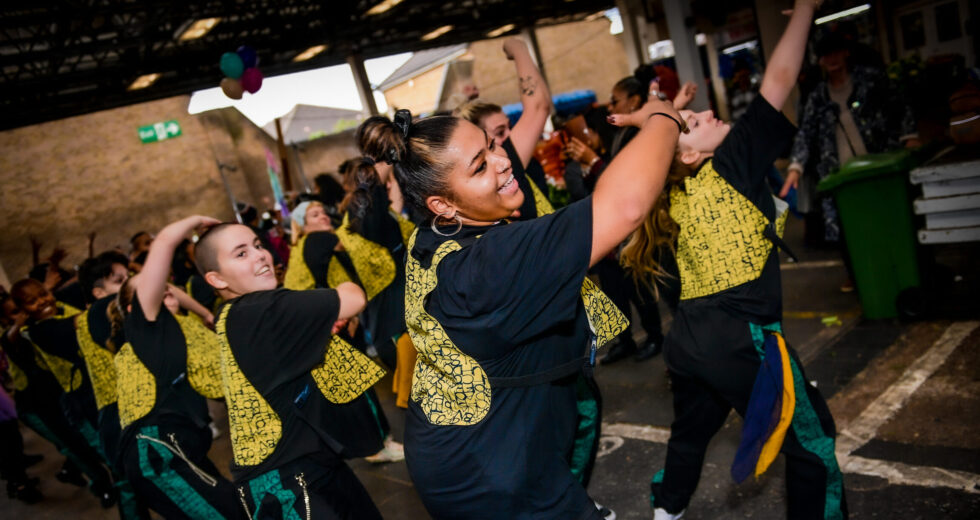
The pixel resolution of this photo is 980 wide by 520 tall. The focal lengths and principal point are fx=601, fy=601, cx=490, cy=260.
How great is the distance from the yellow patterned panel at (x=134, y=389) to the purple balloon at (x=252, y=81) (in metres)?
4.95

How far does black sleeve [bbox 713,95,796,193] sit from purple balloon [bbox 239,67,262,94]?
646 cm

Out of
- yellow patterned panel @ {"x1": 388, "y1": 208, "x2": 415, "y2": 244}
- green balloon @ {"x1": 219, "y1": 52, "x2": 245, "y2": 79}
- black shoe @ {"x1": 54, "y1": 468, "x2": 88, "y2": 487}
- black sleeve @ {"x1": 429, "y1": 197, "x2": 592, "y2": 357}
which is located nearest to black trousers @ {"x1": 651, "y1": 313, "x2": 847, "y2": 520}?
black sleeve @ {"x1": 429, "y1": 197, "x2": 592, "y2": 357}

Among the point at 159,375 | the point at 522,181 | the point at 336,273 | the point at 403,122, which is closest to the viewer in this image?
the point at 403,122

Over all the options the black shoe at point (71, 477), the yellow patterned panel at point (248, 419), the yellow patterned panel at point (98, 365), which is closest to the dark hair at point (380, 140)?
the yellow patterned panel at point (248, 419)

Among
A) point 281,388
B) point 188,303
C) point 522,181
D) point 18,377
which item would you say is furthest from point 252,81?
point 281,388

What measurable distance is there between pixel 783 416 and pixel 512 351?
3.52ft

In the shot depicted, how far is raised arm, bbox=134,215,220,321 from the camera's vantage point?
261 cm

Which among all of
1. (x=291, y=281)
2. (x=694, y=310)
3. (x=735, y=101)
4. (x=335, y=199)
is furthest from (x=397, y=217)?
(x=735, y=101)

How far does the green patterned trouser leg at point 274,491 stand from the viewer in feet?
7.53

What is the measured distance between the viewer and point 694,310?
7.58ft

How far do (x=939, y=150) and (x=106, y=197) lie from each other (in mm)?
19992

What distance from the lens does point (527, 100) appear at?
287 centimetres

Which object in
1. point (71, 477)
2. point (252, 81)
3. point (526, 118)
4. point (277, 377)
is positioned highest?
point (252, 81)

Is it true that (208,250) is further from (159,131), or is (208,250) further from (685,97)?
(159,131)
